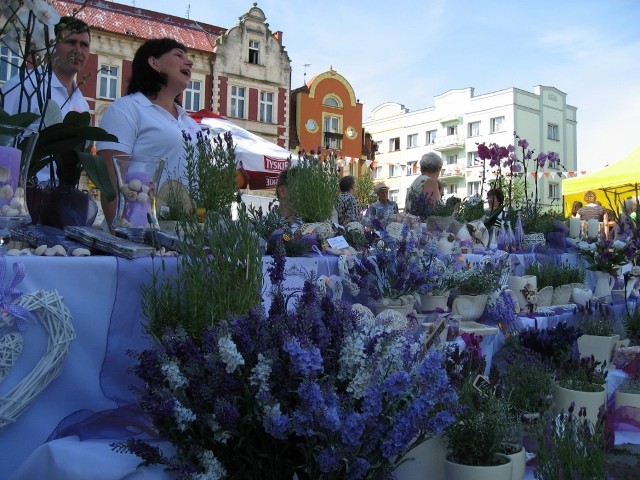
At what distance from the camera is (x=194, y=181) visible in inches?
82.4

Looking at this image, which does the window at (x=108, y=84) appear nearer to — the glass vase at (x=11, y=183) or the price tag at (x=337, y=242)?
the price tag at (x=337, y=242)

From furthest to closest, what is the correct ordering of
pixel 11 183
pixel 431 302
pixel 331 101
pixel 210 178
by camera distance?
pixel 331 101, pixel 431 302, pixel 210 178, pixel 11 183

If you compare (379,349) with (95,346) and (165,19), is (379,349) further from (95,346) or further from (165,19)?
(165,19)

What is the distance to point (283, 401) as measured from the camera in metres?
1.13

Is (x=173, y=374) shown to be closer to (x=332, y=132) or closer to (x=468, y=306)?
(x=468, y=306)

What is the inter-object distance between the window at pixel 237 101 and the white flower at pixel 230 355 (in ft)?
64.3

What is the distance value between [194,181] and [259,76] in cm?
1937

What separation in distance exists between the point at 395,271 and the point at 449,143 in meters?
32.0

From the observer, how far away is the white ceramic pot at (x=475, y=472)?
4.76 feet

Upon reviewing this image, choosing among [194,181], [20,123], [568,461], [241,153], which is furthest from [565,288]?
[241,153]

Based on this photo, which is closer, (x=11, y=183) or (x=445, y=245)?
(x=11, y=183)

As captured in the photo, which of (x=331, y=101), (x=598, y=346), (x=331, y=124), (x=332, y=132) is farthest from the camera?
(x=331, y=101)

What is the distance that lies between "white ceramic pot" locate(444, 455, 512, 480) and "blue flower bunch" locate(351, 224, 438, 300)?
82 cm

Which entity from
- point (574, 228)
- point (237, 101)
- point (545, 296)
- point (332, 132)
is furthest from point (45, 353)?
point (332, 132)
